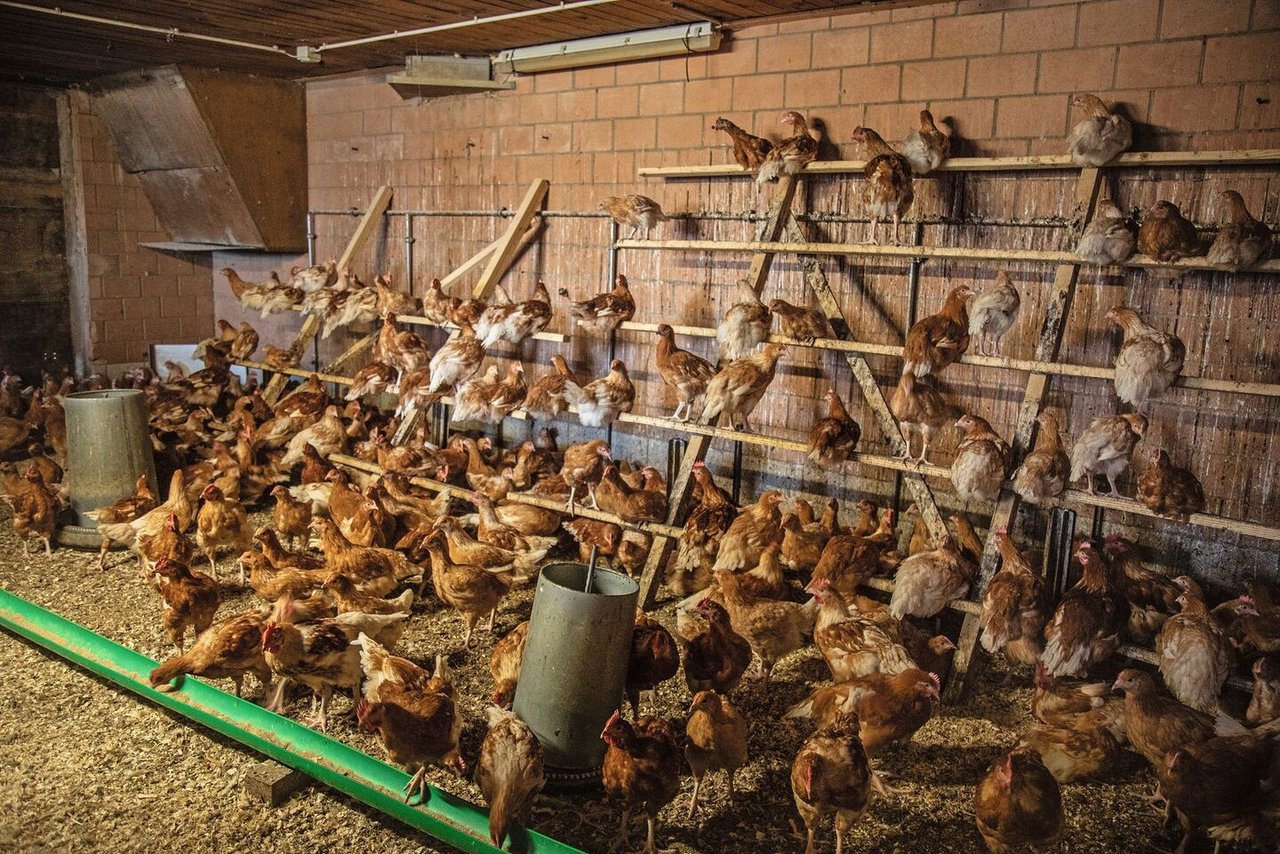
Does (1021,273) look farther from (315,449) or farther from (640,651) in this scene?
(315,449)

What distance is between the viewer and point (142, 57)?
27.0 feet

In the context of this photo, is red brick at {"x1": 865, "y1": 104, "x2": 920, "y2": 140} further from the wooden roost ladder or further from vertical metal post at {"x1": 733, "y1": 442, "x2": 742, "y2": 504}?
vertical metal post at {"x1": 733, "y1": 442, "x2": 742, "y2": 504}

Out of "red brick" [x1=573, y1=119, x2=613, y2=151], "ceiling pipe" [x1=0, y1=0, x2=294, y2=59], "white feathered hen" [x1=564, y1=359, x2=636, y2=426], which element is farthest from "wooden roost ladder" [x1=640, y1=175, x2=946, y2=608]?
"ceiling pipe" [x1=0, y1=0, x2=294, y2=59]

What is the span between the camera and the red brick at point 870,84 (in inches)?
228

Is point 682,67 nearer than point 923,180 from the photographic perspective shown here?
No

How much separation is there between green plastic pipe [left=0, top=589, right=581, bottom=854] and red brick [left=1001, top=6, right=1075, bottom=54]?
5123 millimetres

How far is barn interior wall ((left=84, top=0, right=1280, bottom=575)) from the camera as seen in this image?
4875 mm

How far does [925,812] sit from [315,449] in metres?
5.49

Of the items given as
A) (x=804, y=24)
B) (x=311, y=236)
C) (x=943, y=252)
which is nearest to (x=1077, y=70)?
(x=943, y=252)

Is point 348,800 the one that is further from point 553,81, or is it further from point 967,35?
point 553,81

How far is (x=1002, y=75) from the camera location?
5.40 metres

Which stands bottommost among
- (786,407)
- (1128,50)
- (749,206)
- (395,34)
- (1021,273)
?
(786,407)

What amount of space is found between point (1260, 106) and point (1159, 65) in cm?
56

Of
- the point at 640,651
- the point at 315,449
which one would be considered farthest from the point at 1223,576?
the point at 315,449
